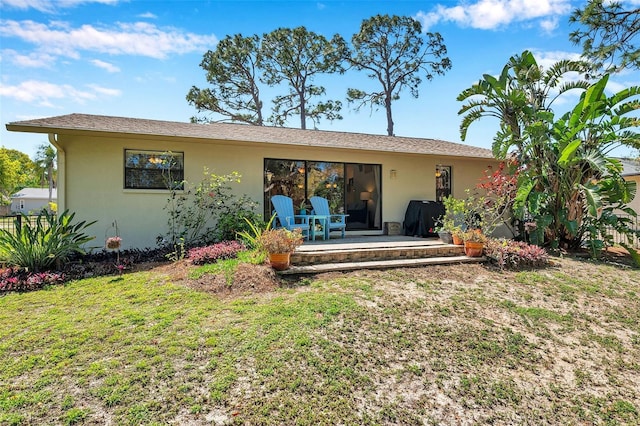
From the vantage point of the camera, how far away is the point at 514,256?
625 cm

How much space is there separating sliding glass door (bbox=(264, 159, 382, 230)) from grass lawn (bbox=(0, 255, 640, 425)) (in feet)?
13.7

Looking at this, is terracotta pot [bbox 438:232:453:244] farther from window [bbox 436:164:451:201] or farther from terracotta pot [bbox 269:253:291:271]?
terracotta pot [bbox 269:253:291:271]

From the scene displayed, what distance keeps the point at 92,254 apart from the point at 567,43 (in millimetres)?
12188

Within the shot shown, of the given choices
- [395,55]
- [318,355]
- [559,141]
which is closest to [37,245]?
[318,355]

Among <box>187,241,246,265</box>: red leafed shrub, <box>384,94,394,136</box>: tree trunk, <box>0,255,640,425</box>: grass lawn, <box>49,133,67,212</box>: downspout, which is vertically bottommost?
<box>0,255,640,425</box>: grass lawn

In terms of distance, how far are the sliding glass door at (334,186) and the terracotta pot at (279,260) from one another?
3.52 metres

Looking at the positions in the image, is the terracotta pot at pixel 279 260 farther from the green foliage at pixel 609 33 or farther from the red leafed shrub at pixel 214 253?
the green foliage at pixel 609 33

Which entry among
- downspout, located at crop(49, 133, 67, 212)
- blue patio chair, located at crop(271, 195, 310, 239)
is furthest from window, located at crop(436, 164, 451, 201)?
downspout, located at crop(49, 133, 67, 212)

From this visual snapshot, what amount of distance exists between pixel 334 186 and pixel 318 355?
6.60m

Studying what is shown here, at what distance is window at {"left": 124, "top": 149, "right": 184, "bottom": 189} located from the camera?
7449 millimetres

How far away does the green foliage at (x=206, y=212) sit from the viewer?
734cm

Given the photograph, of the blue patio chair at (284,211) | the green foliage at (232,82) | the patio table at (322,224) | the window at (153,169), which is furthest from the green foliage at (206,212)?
the green foliage at (232,82)

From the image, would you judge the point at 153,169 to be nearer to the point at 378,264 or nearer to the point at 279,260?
the point at 279,260

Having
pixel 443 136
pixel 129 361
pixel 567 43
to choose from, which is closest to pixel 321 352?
pixel 129 361
